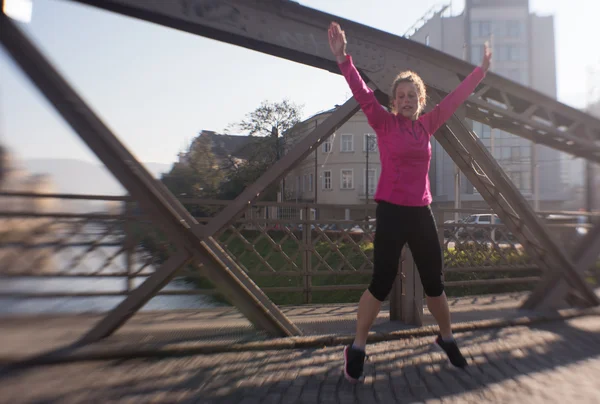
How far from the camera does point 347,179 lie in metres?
44.5

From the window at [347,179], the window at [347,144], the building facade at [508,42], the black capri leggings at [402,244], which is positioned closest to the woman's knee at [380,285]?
the black capri leggings at [402,244]

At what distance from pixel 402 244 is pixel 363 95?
1014 mm

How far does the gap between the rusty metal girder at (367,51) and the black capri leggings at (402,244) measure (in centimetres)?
128

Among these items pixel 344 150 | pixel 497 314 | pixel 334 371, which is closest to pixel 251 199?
pixel 334 371

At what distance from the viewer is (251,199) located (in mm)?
3367

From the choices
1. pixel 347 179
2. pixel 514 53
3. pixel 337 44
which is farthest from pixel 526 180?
pixel 337 44

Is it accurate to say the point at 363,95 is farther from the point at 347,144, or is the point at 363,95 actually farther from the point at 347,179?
the point at 347,179

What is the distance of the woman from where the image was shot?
9.75ft

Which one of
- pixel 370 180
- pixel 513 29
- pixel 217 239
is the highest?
pixel 513 29

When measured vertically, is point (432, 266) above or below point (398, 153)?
below

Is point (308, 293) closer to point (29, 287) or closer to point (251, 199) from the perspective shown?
point (251, 199)

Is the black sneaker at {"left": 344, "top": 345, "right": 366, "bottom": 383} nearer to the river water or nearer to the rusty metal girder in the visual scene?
the river water

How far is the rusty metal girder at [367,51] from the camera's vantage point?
3.16 metres

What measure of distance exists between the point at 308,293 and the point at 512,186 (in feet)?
12.2
